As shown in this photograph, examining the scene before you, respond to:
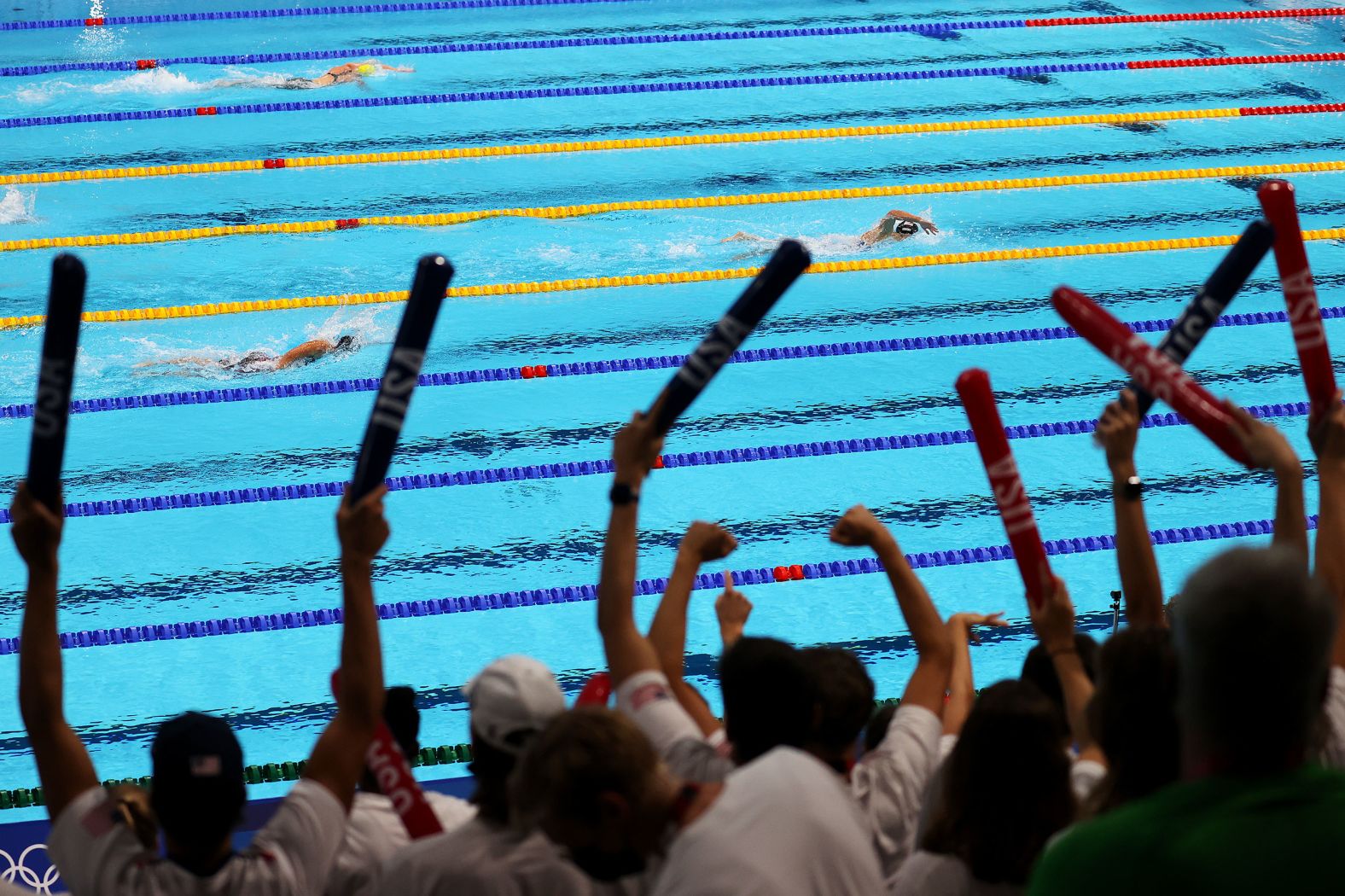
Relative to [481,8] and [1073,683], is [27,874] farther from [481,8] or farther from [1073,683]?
[481,8]

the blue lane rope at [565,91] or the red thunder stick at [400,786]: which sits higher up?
the blue lane rope at [565,91]

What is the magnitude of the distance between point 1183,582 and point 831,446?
188 inches

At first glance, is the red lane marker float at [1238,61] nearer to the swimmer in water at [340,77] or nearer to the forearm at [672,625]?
the swimmer in water at [340,77]

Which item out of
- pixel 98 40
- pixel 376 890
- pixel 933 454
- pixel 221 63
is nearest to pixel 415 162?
pixel 221 63

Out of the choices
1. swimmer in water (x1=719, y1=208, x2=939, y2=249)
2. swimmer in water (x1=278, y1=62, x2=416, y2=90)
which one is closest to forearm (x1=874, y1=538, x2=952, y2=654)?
swimmer in water (x1=719, y1=208, x2=939, y2=249)

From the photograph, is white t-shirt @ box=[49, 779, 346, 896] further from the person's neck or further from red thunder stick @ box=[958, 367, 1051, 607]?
red thunder stick @ box=[958, 367, 1051, 607]

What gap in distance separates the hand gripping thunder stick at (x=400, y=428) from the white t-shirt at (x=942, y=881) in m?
0.62

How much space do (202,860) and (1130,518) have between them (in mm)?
1260

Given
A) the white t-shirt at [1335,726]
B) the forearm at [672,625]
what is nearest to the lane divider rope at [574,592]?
the forearm at [672,625]

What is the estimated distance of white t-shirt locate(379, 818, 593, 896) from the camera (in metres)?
1.68

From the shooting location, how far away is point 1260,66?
10422 millimetres

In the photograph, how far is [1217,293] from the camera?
2113mm

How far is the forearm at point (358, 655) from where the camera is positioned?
1.89 metres

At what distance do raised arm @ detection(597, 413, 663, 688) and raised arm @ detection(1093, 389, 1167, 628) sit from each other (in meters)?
0.61
